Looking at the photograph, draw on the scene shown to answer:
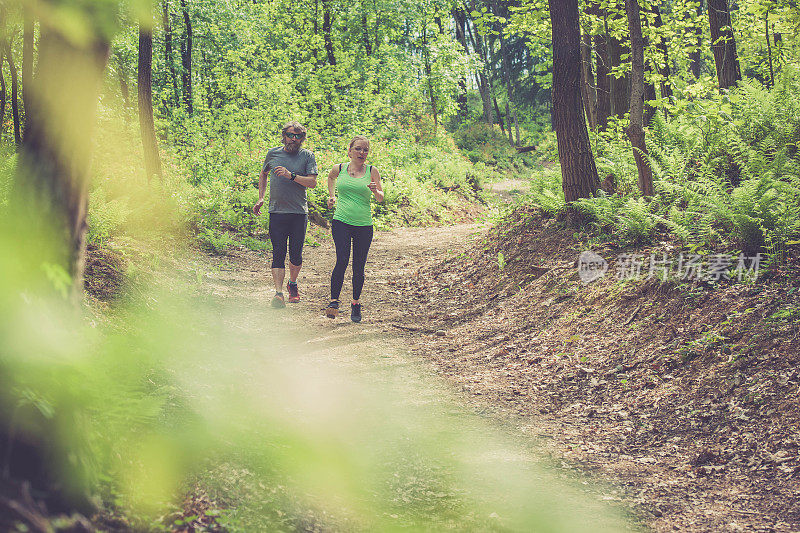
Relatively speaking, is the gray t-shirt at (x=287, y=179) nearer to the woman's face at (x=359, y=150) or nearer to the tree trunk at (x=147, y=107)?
the woman's face at (x=359, y=150)

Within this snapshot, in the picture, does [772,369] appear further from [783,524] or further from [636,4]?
[636,4]

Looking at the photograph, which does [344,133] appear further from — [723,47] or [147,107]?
[723,47]

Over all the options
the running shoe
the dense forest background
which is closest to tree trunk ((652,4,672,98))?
the dense forest background

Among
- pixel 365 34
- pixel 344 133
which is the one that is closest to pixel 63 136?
pixel 344 133

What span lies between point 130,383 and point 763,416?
4195mm

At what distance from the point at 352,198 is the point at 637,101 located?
4638 millimetres

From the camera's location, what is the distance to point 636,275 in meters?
6.93

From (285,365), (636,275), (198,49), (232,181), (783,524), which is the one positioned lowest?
(783,524)

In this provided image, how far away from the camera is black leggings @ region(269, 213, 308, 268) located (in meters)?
7.95

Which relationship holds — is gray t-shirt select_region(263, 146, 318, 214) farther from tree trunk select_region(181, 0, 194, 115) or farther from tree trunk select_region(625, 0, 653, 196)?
tree trunk select_region(181, 0, 194, 115)

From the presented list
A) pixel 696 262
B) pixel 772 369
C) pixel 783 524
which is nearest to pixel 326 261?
pixel 696 262

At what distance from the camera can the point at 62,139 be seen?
2.84 metres

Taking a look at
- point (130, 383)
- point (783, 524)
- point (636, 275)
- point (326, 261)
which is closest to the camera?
point (130, 383)

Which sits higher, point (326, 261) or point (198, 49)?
point (198, 49)
